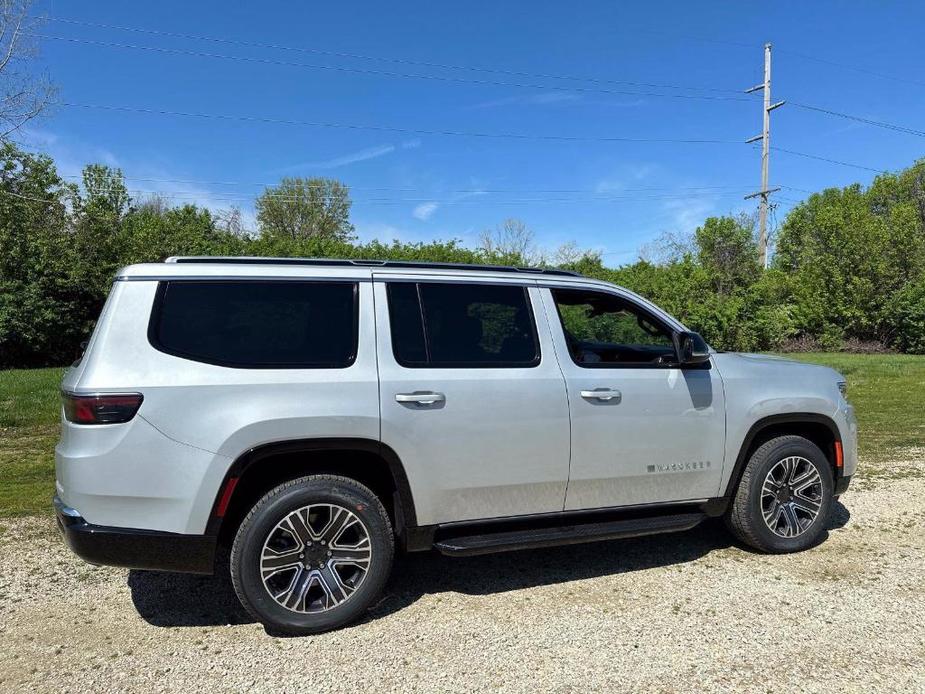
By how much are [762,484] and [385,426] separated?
2.73 meters

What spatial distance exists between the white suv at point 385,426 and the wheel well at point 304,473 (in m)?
0.01

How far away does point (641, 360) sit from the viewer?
177 inches

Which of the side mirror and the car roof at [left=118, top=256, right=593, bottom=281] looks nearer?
the car roof at [left=118, top=256, right=593, bottom=281]

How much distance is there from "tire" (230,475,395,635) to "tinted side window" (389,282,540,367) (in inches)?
33.9

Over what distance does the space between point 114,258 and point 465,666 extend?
20.0 m

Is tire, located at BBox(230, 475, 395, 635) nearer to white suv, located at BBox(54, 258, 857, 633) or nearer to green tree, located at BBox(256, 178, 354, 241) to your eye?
white suv, located at BBox(54, 258, 857, 633)

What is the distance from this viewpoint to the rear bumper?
11.1 ft

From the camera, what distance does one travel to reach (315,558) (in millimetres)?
3688

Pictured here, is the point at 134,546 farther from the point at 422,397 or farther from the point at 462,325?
the point at 462,325

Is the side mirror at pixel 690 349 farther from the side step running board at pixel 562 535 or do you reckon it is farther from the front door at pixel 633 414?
the side step running board at pixel 562 535

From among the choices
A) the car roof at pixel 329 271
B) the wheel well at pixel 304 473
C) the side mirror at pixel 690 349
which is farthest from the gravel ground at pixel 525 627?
the car roof at pixel 329 271

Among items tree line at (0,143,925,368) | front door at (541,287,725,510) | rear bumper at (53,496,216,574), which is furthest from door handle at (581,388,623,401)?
tree line at (0,143,925,368)

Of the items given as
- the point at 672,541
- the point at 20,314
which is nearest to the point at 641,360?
the point at 672,541

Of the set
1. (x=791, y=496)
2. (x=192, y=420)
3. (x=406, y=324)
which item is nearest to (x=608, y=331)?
(x=406, y=324)
